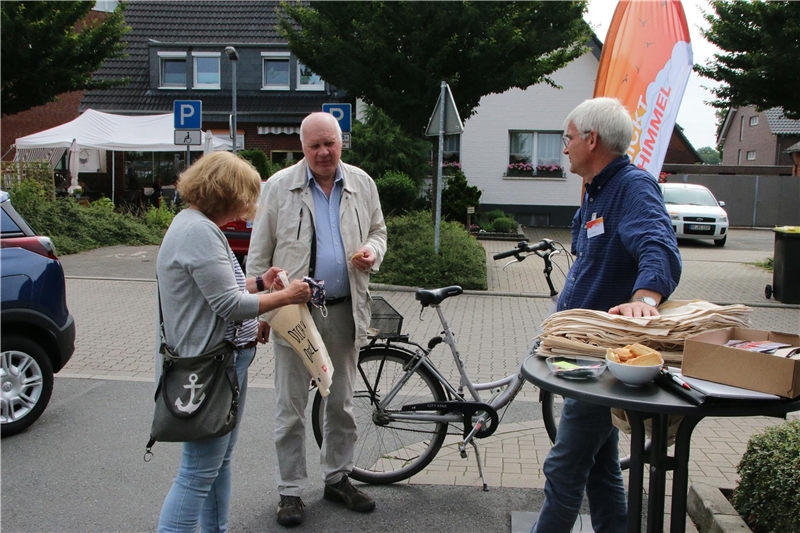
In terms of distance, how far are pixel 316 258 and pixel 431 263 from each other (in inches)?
322

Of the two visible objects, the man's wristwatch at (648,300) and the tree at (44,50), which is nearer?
the man's wristwatch at (648,300)

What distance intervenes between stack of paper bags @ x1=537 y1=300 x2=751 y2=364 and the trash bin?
9306 millimetres

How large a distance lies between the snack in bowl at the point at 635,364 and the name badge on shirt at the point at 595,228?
27.4 inches

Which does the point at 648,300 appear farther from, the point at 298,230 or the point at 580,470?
the point at 298,230

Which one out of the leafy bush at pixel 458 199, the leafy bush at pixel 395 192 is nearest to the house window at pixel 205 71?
the leafy bush at pixel 395 192

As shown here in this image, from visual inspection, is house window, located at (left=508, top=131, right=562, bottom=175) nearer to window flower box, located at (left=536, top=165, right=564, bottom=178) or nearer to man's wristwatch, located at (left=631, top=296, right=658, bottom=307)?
window flower box, located at (left=536, top=165, right=564, bottom=178)

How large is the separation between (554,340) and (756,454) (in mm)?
1539

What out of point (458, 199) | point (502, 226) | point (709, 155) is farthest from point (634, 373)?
point (709, 155)

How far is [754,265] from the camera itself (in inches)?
614

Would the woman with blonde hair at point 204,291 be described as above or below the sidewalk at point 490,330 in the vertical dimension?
above

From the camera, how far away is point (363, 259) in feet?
11.7

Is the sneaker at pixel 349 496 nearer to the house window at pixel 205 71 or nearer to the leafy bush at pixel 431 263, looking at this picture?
the leafy bush at pixel 431 263

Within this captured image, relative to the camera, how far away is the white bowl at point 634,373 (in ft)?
7.36

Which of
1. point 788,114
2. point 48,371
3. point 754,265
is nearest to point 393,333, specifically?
point 48,371
